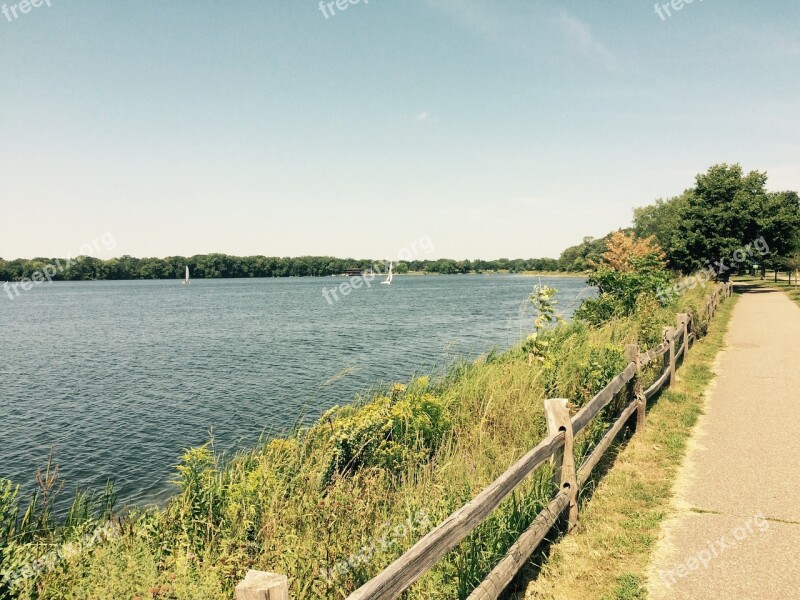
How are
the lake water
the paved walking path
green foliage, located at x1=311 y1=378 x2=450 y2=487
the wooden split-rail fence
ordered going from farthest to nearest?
the lake water
green foliage, located at x1=311 y1=378 x2=450 y2=487
the paved walking path
the wooden split-rail fence

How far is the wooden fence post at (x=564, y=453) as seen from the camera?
5.30 m

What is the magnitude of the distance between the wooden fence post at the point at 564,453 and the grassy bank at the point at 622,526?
12.7 inches

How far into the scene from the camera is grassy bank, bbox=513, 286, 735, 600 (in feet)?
14.8

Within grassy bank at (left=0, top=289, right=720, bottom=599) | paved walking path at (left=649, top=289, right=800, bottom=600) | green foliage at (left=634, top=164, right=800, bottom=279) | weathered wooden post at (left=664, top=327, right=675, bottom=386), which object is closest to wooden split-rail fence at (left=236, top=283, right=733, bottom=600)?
grassy bank at (left=0, top=289, right=720, bottom=599)

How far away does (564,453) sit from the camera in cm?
541

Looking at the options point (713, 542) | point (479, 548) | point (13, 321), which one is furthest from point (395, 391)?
point (13, 321)

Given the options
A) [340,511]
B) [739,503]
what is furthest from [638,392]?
[340,511]

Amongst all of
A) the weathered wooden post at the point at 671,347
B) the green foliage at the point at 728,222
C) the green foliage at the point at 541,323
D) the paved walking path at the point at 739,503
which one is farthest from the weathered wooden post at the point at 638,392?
the green foliage at the point at 728,222

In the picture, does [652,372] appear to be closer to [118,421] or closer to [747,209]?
[118,421]

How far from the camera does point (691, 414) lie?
9227 mm

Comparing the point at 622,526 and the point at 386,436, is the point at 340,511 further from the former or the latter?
the point at 622,526

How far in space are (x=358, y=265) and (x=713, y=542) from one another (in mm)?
188473

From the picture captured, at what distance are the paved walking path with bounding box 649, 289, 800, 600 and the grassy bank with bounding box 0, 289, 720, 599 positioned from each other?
1.33m

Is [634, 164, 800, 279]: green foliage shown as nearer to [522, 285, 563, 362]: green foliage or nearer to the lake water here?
the lake water
